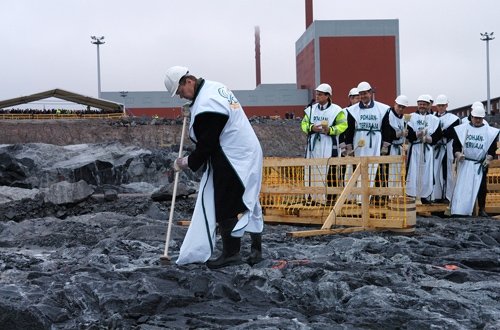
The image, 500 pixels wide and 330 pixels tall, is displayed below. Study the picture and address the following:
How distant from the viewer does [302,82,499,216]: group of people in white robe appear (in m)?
11.9

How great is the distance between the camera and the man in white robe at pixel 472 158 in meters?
12.7

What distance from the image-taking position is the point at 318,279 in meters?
5.96

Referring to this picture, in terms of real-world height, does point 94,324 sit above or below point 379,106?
below

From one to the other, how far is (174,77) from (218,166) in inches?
34.6

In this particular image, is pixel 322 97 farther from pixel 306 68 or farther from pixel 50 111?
pixel 306 68

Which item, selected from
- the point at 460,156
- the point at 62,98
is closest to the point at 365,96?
the point at 460,156

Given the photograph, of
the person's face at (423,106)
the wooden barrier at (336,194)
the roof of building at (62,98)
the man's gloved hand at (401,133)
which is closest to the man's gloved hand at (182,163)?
the wooden barrier at (336,194)

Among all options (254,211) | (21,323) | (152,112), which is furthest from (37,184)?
(152,112)

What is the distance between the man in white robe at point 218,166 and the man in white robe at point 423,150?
7.79 meters

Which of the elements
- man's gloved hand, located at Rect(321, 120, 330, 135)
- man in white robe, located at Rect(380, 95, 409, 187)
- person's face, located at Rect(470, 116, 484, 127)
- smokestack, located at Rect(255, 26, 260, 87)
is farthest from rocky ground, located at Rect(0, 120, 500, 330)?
smokestack, located at Rect(255, 26, 260, 87)

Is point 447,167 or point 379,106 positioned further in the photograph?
point 447,167

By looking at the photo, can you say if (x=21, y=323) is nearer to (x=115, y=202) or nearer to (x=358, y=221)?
(x=358, y=221)

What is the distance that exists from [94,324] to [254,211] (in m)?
2.30

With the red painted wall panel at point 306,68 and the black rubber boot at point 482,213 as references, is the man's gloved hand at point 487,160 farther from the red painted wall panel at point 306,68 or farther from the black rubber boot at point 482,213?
the red painted wall panel at point 306,68
